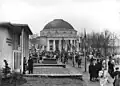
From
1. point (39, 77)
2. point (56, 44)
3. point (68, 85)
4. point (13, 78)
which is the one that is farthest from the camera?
point (56, 44)

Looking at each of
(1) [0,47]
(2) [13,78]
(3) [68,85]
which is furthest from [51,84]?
(1) [0,47]

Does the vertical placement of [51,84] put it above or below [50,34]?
below

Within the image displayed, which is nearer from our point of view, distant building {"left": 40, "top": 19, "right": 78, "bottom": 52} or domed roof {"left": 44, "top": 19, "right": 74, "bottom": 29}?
distant building {"left": 40, "top": 19, "right": 78, "bottom": 52}

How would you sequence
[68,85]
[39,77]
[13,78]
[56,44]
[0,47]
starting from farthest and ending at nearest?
[56,44], [39,77], [0,47], [68,85], [13,78]

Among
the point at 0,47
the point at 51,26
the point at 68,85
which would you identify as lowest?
the point at 68,85

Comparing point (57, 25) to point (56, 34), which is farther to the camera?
point (57, 25)

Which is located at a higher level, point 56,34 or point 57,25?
point 57,25

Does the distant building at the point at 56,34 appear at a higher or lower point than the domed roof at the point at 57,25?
lower

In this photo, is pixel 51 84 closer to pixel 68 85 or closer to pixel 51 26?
pixel 68 85

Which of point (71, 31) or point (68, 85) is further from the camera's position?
point (71, 31)

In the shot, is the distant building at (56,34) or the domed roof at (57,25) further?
the domed roof at (57,25)

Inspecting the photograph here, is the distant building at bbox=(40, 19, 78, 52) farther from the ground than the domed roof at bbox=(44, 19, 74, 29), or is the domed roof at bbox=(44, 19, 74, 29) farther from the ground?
the domed roof at bbox=(44, 19, 74, 29)

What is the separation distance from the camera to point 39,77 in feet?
66.5

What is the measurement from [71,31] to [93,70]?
13607cm
